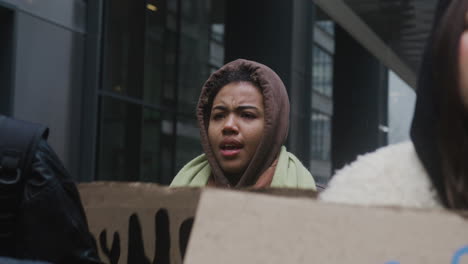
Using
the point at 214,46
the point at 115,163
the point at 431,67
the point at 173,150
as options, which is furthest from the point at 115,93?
the point at 431,67

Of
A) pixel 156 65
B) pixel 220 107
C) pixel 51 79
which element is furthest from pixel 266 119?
pixel 156 65

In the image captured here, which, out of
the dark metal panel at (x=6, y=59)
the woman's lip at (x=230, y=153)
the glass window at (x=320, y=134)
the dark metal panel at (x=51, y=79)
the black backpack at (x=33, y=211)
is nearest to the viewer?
the black backpack at (x=33, y=211)

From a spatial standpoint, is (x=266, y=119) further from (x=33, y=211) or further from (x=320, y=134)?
(x=320, y=134)

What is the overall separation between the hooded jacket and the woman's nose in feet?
4.07

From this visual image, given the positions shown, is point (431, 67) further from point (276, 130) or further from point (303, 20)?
point (303, 20)

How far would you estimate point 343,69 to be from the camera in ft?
63.1

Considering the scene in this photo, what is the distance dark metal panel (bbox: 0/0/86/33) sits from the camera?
6247mm

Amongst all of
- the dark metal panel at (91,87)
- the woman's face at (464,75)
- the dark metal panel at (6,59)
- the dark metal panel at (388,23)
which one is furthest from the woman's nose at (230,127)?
the dark metal panel at (388,23)

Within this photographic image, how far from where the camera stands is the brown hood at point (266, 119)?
2510 mm

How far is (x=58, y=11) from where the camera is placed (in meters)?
6.77

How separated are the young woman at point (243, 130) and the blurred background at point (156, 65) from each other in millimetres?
969

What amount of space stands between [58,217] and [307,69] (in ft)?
38.6

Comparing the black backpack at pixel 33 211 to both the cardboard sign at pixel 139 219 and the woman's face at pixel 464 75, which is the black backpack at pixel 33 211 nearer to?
the cardboard sign at pixel 139 219

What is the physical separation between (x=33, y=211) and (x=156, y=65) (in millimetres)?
8418
